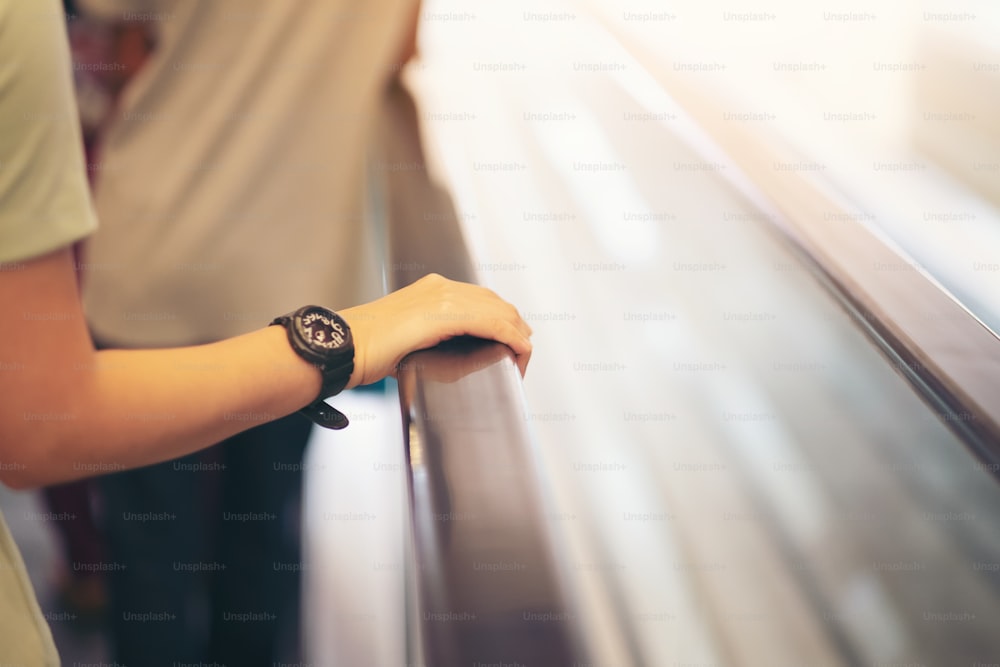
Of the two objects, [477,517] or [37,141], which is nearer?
[477,517]

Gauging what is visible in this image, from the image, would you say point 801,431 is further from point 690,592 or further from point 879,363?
point 690,592

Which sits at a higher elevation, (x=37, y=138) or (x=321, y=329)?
(x=37, y=138)

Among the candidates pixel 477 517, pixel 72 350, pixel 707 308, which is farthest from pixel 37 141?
pixel 707 308

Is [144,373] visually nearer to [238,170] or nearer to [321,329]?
[321,329]

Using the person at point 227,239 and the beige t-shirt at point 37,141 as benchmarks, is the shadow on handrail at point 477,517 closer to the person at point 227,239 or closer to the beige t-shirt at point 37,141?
the beige t-shirt at point 37,141

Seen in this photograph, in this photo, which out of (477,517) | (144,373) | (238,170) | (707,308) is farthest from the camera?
(238,170)

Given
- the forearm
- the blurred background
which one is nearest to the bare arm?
the forearm

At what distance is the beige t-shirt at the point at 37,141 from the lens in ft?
1.70

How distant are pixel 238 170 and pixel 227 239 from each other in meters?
0.14

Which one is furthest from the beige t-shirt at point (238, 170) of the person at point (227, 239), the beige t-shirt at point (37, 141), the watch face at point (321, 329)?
the beige t-shirt at point (37, 141)

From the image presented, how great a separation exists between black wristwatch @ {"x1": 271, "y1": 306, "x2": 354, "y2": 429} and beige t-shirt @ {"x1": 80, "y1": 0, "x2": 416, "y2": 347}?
634 mm

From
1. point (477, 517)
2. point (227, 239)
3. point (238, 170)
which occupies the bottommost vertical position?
point (227, 239)

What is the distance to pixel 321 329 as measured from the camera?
74cm

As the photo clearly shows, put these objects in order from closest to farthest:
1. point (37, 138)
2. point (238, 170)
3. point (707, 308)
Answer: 1. point (37, 138)
2. point (707, 308)
3. point (238, 170)
